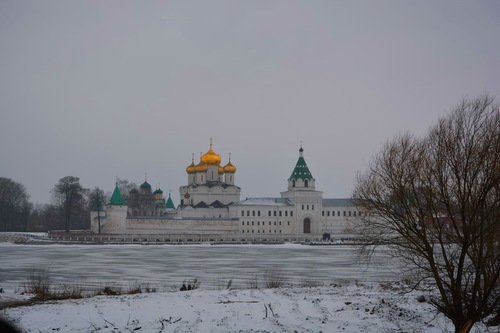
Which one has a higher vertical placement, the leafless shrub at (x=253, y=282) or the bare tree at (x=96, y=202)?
the bare tree at (x=96, y=202)

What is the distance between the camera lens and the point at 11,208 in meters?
95.4

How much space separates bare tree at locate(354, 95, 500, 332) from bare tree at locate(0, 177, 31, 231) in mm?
87935

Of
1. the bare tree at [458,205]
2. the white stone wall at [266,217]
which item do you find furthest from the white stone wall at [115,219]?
the bare tree at [458,205]

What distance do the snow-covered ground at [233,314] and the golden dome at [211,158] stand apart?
75910mm

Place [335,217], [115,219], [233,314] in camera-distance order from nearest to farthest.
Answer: [233,314], [115,219], [335,217]

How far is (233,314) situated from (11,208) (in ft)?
289

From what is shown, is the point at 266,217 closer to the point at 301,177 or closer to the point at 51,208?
the point at 301,177

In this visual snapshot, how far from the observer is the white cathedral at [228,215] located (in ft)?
274

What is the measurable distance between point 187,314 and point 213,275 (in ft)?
45.8

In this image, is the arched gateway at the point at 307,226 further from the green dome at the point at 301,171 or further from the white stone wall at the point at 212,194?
the white stone wall at the point at 212,194

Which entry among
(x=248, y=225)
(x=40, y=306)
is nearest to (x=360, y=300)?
(x=40, y=306)

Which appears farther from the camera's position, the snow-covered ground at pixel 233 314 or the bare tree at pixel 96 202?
the bare tree at pixel 96 202

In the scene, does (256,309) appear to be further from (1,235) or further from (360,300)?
(1,235)

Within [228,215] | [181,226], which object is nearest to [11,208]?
[181,226]
